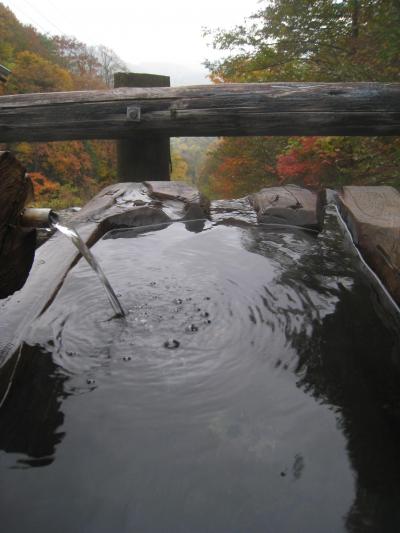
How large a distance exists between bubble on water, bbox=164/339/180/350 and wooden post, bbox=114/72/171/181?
2.89 metres

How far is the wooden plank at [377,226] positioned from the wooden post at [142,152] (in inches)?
74.4

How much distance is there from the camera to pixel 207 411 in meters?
1.32

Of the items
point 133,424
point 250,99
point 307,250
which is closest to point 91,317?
point 133,424

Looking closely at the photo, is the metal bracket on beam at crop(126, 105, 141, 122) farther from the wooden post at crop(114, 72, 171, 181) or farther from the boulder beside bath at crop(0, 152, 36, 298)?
the boulder beside bath at crop(0, 152, 36, 298)

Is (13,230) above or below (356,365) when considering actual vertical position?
above

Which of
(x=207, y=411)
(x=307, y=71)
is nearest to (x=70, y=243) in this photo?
(x=207, y=411)

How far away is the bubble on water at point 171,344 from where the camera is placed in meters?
1.67

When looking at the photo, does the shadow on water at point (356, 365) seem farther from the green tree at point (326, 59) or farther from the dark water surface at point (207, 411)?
the green tree at point (326, 59)

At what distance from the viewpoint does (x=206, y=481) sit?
1.07 meters

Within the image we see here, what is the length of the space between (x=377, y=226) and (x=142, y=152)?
2.65 metres

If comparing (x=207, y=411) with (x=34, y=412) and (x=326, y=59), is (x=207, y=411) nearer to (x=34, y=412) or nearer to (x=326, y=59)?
(x=34, y=412)

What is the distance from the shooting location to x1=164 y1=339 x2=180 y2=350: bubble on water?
5.48ft

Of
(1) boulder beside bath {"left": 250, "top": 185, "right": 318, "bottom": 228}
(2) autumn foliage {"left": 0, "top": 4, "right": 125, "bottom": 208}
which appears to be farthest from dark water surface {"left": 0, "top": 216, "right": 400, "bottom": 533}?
(2) autumn foliage {"left": 0, "top": 4, "right": 125, "bottom": 208}

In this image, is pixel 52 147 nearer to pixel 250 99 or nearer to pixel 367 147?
pixel 367 147
